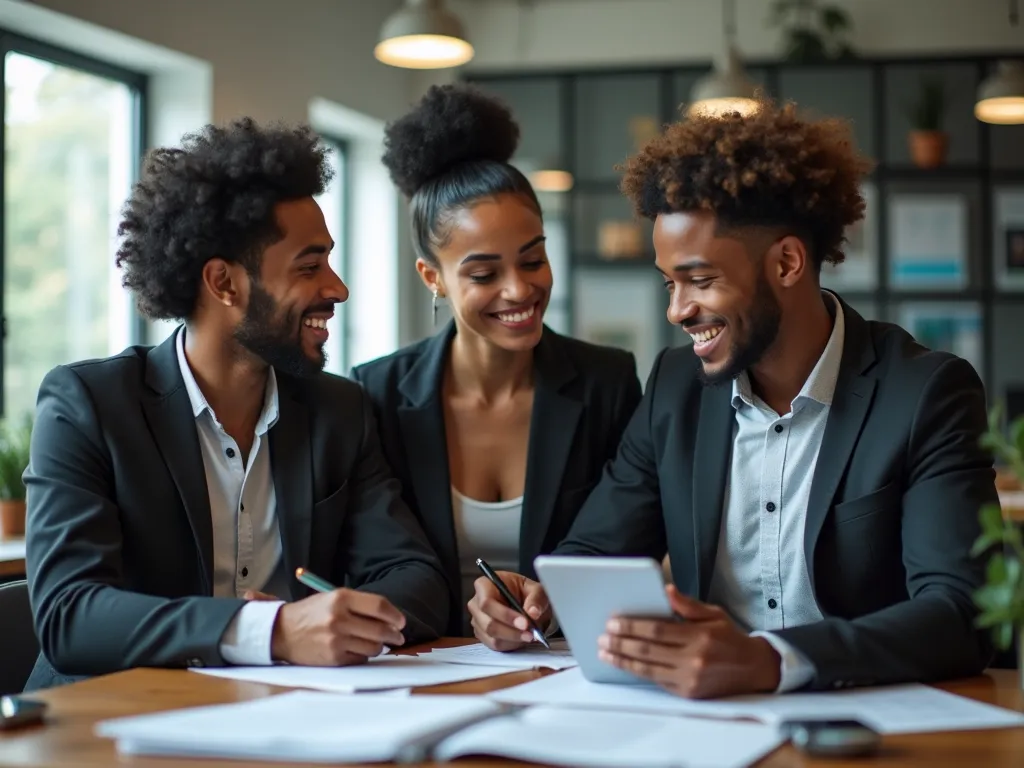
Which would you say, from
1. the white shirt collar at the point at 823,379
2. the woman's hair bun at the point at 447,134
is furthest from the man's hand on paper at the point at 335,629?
the woman's hair bun at the point at 447,134

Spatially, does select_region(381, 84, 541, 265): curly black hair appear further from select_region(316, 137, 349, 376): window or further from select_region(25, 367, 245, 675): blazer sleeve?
select_region(316, 137, 349, 376): window

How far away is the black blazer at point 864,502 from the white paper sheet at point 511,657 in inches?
12.5

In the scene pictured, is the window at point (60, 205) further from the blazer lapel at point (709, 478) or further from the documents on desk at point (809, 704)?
the documents on desk at point (809, 704)

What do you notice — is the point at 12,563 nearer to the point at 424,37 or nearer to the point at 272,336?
the point at 272,336

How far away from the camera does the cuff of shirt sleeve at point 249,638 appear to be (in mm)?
1770

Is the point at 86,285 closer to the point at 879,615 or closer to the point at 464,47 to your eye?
the point at 464,47

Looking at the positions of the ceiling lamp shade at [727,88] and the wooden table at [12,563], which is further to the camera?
the ceiling lamp shade at [727,88]

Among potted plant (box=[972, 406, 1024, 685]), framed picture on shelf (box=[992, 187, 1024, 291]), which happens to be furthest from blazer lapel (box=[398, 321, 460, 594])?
framed picture on shelf (box=[992, 187, 1024, 291])

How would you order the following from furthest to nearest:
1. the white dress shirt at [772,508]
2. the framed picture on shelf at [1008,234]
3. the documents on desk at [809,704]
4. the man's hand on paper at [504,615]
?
1. the framed picture on shelf at [1008,234]
2. the white dress shirt at [772,508]
3. the man's hand on paper at [504,615]
4. the documents on desk at [809,704]

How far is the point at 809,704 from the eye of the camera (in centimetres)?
152

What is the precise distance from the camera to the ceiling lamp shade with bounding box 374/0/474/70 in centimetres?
465

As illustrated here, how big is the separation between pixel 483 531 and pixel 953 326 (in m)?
5.59

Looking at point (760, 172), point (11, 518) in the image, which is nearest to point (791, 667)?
point (760, 172)

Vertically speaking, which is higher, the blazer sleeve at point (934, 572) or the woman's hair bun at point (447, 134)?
the woman's hair bun at point (447, 134)
